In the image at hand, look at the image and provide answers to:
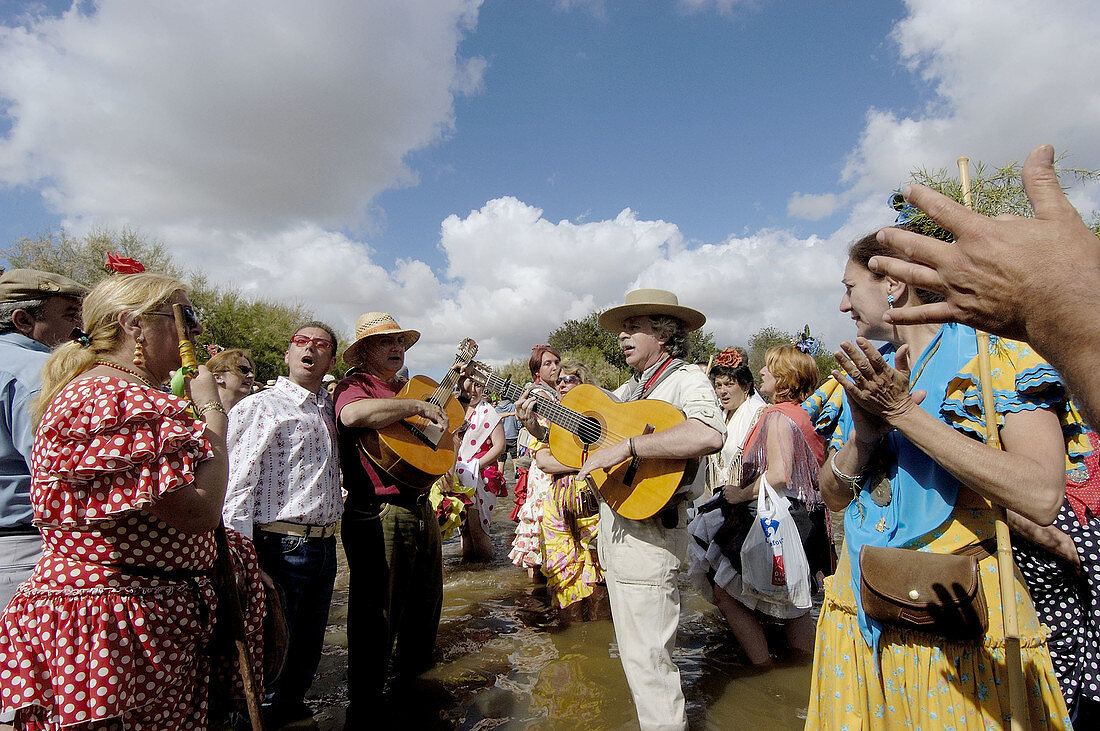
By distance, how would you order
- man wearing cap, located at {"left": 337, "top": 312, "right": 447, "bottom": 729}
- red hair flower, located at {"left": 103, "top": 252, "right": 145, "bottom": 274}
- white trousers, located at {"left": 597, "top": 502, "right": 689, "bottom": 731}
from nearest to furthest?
red hair flower, located at {"left": 103, "top": 252, "right": 145, "bottom": 274}
white trousers, located at {"left": 597, "top": 502, "right": 689, "bottom": 731}
man wearing cap, located at {"left": 337, "top": 312, "right": 447, "bottom": 729}

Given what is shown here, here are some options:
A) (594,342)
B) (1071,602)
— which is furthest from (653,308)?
(594,342)

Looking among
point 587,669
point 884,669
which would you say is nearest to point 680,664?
point 587,669

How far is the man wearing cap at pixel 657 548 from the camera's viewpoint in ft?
8.90

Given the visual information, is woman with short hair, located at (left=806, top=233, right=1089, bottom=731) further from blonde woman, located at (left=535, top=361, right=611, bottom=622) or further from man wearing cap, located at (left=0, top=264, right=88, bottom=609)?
man wearing cap, located at (left=0, top=264, right=88, bottom=609)

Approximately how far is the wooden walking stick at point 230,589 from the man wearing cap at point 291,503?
2.87 ft

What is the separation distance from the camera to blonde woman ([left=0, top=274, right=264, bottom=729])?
1777 mm

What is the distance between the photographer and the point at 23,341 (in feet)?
8.25

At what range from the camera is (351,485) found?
3586 mm

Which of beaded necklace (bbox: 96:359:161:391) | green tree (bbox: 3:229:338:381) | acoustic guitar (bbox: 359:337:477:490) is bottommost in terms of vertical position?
acoustic guitar (bbox: 359:337:477:490)

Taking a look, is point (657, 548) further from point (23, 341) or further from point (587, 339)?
point (587, 339)

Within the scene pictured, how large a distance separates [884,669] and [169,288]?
2.86m

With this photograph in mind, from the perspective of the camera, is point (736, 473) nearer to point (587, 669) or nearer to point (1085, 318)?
point (587, 669)

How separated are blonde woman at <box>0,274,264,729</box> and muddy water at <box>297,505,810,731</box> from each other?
1721mm

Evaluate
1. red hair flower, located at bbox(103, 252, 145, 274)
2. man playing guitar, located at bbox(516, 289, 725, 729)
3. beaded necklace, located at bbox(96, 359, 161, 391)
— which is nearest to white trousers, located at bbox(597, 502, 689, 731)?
man playing guitar, located at bbox(516, 289, 725, 729)
